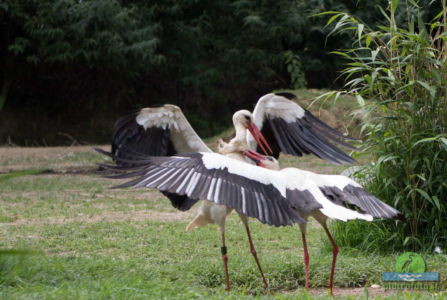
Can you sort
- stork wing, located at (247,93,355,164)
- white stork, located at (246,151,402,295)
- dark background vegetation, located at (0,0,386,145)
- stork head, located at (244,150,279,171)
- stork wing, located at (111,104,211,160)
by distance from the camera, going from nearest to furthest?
white stork, located at (246,151,402,295) < stork head, located at (244,150,279,171) < stork wing, located at (111,104,211,160) < stork wing, located at (247,93,355,164) < dark background vegetation, located at (0,0,386,145)

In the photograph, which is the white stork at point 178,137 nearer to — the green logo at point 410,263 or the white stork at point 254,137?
the white stork at point 254,137

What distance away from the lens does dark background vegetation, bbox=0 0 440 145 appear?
45.3ft

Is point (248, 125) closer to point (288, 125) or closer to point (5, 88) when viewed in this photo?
point (288, 125)

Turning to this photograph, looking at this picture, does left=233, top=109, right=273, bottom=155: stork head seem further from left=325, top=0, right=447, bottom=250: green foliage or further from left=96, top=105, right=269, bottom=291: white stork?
left=325, top=0, right=447, bottom=250: green foliage

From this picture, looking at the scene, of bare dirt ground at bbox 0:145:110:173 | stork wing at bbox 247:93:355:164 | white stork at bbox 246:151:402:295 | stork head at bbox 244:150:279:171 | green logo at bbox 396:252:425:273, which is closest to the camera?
white stork at bbox 246:151:402:295

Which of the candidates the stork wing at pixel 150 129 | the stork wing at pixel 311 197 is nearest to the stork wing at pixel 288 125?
the stork wing at pixel 150 129

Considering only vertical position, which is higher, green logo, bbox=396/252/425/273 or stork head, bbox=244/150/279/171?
stork head, bbox=244/150/279/171

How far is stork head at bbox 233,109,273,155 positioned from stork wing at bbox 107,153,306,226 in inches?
34.3

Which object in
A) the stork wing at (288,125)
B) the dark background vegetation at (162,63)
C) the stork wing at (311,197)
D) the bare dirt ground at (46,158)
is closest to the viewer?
the stork wing at (311,197)

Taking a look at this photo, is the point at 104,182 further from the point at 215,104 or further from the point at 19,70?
the point at 215,104

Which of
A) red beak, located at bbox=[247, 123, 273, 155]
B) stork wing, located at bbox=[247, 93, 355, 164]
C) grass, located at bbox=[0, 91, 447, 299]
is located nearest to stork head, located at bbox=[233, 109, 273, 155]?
red beak, located at bbox=[247, 123, 273, 155]

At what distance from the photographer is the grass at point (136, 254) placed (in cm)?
342

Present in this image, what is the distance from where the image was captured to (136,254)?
5.05 m

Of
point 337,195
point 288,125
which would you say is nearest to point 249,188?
point 337,195
